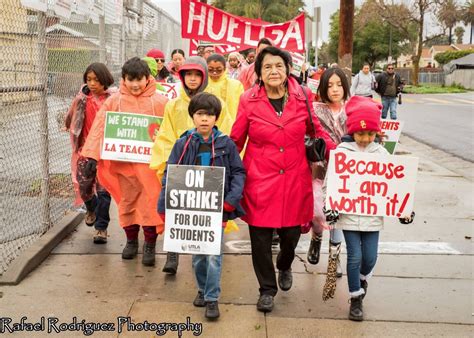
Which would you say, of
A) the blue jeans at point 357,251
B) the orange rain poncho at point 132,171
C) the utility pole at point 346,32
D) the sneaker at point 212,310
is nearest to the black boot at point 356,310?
the blue jeans at point 357,251

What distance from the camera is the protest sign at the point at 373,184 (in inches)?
169

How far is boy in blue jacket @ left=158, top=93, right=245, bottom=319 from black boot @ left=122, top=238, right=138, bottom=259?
1350mm

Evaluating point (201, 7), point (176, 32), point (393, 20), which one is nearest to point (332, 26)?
point (393, 20)

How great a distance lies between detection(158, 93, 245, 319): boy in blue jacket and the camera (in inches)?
169

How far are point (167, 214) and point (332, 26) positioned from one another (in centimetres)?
9163

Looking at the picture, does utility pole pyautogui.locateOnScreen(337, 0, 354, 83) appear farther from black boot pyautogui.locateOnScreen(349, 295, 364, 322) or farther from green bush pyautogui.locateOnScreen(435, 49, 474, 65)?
green bush pyautogui.locateOnScreen(435, 49, 474, 65)

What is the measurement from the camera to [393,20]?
5831 cm

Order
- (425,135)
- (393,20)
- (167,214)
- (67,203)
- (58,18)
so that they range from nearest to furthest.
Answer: (167,214) → (58,18) → (67,203) → (425,135) → (393,20)

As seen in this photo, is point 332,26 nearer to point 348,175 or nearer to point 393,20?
point 393,20

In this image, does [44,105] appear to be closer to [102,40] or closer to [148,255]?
[148,255]

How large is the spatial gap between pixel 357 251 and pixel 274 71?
4.61 ft

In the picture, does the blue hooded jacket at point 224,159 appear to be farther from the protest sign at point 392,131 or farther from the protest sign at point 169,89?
the protest sign at point 392,131

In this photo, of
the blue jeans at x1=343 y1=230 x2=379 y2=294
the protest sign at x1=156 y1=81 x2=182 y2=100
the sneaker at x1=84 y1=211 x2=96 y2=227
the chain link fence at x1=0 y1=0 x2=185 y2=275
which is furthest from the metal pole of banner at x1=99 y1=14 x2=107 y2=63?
the blue jeans at x1=343 y1=230 x2=379 y2=294

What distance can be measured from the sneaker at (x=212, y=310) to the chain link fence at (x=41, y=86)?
1.83m
